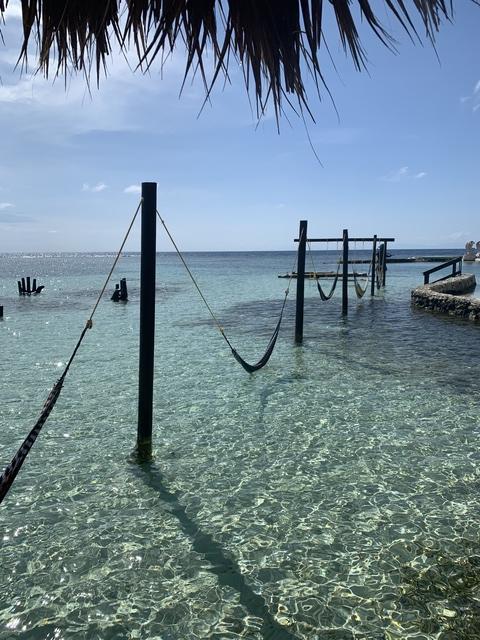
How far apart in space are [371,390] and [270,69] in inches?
274

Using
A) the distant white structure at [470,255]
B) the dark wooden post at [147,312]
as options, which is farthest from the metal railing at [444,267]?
the distant white structure at [470,255]

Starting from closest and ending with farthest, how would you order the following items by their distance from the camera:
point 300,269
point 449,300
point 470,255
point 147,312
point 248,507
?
point 248,507
point 147,312
point 300,269
point 449,300
point 470,255

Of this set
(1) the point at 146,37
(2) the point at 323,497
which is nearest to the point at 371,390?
(2) the point at 323,497

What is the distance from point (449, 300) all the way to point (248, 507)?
51.9ft

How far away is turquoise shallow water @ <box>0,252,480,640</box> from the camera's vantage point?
327cm

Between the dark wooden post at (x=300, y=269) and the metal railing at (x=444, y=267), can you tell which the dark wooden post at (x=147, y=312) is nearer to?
the dark wooden post at (x=300, y=269)

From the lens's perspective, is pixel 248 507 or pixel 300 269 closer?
pixel 248 507

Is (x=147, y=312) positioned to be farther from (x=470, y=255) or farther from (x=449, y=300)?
(x=470, y=255)

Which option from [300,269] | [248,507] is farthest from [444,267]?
[248,507]

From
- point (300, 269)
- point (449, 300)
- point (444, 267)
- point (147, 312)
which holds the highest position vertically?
point (444, 267)

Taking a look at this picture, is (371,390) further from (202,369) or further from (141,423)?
(141,423)

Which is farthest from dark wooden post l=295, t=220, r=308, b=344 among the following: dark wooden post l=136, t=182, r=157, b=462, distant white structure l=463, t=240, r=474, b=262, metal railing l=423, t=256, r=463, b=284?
distant white structure l=463, t=240, r=474, b=262

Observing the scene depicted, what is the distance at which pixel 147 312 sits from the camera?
583 centimetres

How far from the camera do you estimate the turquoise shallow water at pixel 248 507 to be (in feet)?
10.7
